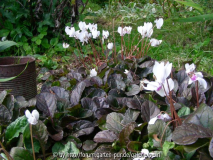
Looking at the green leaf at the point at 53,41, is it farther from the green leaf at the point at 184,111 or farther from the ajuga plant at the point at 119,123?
the green leaf at the point at 184,111

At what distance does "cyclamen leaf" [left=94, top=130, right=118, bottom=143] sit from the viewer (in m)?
1.26

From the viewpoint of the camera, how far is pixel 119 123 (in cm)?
132

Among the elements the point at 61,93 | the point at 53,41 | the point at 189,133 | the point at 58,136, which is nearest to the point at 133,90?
the point at 61,93

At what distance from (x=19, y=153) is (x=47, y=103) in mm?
344

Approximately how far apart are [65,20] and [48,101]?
8.23 feet

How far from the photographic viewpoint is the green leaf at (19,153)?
3.98 feet

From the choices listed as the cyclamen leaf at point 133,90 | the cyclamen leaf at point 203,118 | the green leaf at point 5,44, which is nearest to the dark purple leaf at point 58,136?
the cyclamen leaf at point 133,90

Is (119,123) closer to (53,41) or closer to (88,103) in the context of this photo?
(88,103)

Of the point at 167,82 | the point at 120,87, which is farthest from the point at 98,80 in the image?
the point at 167,82

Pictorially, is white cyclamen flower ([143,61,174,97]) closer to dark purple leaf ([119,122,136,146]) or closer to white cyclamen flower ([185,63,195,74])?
white cyclamen flower ([185,63,195,74])

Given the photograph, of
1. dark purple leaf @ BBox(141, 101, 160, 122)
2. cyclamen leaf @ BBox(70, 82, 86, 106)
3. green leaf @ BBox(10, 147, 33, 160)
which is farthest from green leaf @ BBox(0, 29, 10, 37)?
dark purple leaf @ BBox(141, 101, 160, 122)

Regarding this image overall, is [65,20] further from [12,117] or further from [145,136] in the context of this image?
[145,136]

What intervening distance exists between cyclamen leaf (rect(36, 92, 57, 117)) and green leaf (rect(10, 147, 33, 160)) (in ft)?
0.90

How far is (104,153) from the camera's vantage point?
1.21 m
